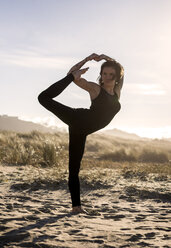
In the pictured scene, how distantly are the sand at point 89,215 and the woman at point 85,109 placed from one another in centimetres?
74

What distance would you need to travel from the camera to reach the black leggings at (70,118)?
3848 mm

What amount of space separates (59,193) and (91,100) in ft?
8.55

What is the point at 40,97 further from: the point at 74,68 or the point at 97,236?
the point at 97,236

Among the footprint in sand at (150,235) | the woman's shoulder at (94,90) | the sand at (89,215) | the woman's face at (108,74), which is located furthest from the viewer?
the woman's face at (108,74)

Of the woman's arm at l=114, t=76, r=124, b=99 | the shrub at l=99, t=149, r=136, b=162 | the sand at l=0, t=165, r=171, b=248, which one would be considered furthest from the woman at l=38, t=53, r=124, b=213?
the shrub at l=99, t=149, r=136, b=162

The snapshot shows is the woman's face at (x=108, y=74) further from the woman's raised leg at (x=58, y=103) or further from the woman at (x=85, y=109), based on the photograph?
the woman's raised leg at (x=58, y=103)

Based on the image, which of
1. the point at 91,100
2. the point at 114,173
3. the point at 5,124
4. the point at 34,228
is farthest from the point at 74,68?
the point at 5,124

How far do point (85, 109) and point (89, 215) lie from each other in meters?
1.49

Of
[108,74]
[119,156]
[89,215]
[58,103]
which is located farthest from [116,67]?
[119,156]

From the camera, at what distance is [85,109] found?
4.09 m

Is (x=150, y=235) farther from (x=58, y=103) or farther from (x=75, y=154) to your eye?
(x=58, y=103)

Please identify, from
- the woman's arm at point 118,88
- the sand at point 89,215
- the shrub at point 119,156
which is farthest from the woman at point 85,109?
the shrub at point 119,156

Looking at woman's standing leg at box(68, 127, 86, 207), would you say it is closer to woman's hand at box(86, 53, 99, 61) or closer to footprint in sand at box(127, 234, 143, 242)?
woman's hand at box(86, 53, 99, 61)

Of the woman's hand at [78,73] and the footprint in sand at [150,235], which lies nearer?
the footprint in sand at [150,235]
